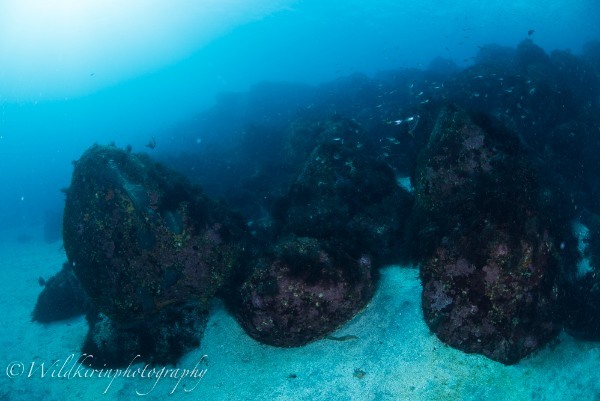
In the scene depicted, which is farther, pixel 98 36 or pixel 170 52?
pixel 170 52

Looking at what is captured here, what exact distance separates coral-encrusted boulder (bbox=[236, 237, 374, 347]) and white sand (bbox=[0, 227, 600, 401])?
41cm

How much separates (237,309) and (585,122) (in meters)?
14.0

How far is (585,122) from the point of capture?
1174 centimetres

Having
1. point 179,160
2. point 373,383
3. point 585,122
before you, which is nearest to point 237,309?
point 373,383

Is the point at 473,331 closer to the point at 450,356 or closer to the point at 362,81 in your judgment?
the point at 450,356

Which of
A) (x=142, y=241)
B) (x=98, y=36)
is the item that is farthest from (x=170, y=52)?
(x=142, y=241)

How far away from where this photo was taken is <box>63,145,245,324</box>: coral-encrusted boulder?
6305 millimetres

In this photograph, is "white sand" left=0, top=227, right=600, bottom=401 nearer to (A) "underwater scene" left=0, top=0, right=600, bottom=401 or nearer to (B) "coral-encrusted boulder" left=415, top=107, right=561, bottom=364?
(A) "underwater scene" left=0, top=0, right=600, bottom=401

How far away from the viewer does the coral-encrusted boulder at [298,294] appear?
5.48 meters

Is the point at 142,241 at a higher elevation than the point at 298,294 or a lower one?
higher

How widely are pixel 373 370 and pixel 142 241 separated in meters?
4.90

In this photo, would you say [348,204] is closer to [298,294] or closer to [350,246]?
[350,246]

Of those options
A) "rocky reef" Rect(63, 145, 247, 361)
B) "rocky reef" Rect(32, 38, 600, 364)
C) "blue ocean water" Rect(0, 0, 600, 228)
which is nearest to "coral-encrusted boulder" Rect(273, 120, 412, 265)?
"rocky reef" Rect(32, 38, 600, 364)

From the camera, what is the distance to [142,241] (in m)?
6.32
